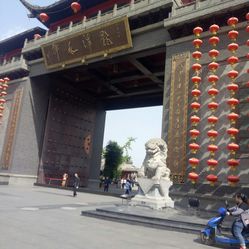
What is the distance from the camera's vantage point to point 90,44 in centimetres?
1698

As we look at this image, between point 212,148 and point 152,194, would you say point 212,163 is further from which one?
point 152,194

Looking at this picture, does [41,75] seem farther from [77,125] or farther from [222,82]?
[222,82]

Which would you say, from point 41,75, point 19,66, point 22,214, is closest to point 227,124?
point 22,214

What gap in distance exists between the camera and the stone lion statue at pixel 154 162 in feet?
33.1

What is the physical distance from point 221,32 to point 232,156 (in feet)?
17.2

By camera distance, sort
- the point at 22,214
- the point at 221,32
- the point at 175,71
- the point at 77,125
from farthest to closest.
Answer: the point at 77,125
the point at 175,71
the point at 221,32
the point at 22,214

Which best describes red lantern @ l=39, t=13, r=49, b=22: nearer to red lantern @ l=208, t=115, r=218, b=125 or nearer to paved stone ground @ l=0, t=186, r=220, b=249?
red lantern @ l=208, t=115, r=218, b=125

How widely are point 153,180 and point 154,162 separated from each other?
601 millimetres

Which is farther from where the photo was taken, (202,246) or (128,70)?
(128,70)

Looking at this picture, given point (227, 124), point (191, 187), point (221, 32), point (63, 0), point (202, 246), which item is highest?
point (63, 0)

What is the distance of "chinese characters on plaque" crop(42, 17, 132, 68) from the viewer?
51.2 ft

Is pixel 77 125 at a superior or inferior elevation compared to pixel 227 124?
superior

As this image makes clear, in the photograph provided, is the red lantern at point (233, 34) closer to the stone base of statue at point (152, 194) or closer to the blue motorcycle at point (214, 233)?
the stone base of statue at point (152, 194)

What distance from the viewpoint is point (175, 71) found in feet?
45.0
